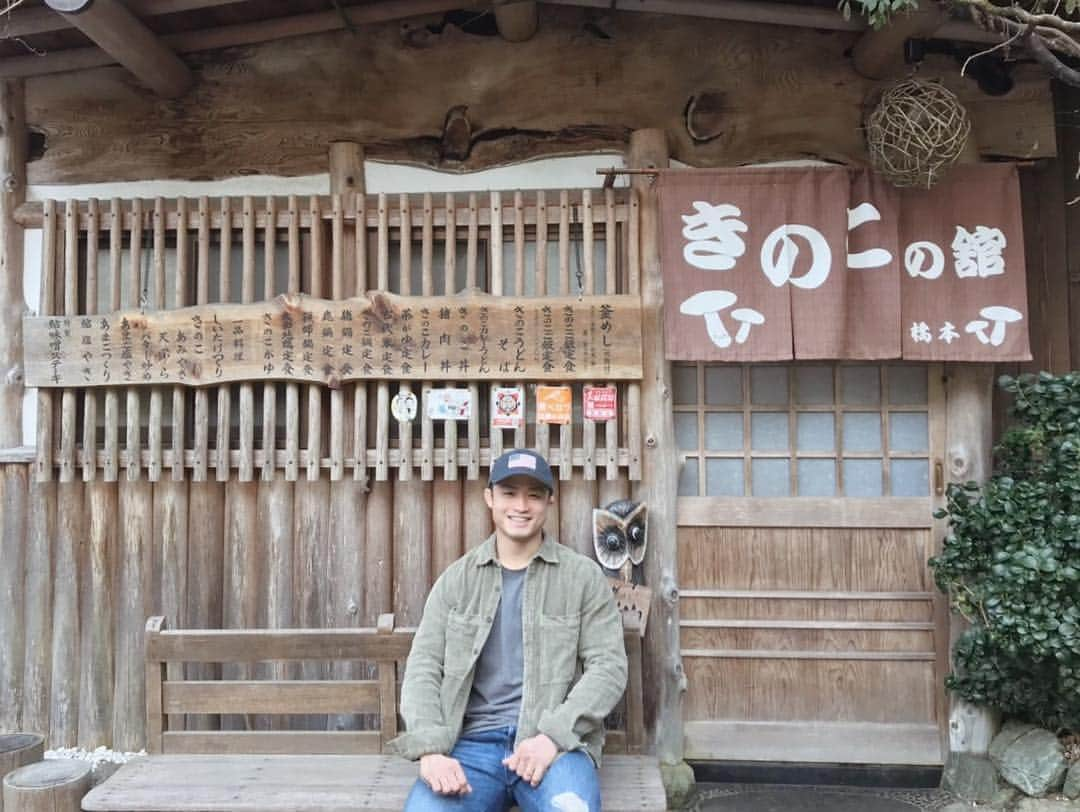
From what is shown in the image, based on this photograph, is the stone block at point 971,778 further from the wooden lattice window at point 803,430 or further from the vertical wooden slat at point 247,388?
the vertical wooden slat at point 247,388

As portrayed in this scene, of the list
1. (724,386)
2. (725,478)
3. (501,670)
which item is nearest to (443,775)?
(501,670)

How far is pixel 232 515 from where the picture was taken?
175 inches

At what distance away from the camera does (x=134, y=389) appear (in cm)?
438

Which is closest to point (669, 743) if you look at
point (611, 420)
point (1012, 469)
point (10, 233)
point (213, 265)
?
point (611, 420)

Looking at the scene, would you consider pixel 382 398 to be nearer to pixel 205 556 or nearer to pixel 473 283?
pixel 473 283

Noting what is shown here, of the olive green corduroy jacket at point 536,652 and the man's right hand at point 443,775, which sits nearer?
the man's right hand at point 443,775

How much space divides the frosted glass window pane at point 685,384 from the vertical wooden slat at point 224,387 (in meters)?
2.44

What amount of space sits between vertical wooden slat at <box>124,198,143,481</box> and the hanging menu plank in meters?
0.10

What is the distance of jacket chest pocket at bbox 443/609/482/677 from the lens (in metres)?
3.06

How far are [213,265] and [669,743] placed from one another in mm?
3629

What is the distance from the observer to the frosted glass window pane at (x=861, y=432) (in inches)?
175

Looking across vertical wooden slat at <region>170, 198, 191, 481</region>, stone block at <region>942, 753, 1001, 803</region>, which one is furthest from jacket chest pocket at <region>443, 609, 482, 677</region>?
stone block at <region>942, 753, 1001, 803</region>

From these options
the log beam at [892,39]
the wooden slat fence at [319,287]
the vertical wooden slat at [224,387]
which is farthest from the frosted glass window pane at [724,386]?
the vertical wooden slat at [224,387]

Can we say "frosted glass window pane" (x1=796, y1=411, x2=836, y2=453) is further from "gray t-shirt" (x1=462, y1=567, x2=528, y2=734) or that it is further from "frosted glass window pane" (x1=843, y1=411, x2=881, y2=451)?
"gray t-shirt" (x1=462, y1=567, x2=528, y2=734)
